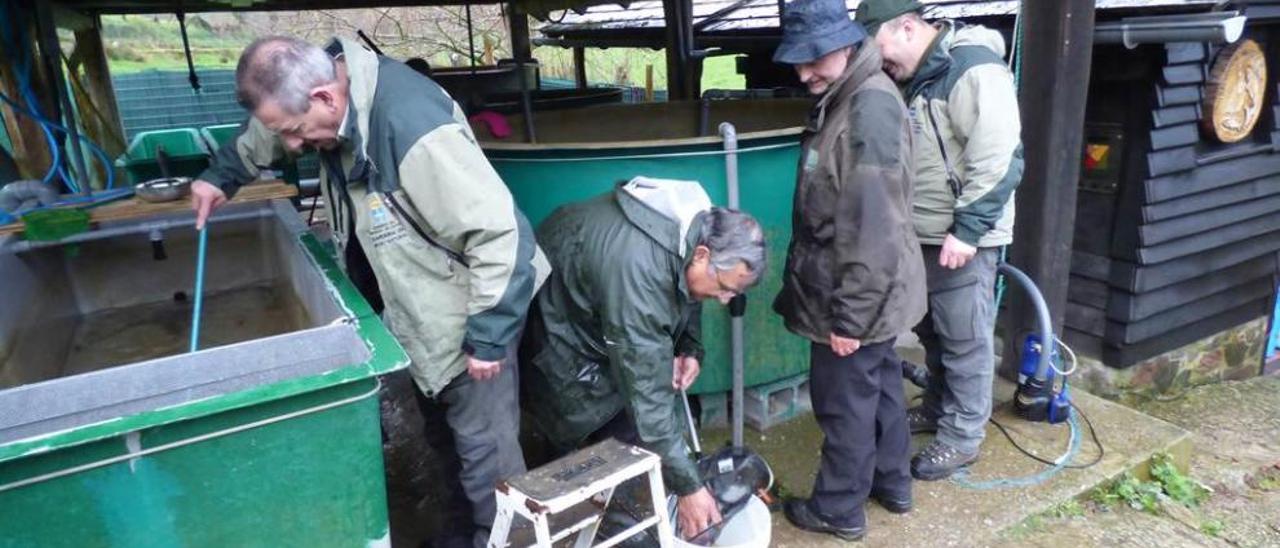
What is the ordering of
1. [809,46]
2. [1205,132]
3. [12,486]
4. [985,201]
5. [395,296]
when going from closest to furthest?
[12,486]
[395,296]
[809,46]
[985,201]
[1205,132]

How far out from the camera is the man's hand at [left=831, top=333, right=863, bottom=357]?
8.52 feet

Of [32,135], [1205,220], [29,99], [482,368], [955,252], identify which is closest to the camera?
[482,368]

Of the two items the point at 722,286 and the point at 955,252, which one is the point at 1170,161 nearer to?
the point at 955,252

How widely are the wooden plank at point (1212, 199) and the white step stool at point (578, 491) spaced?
12.5 feet

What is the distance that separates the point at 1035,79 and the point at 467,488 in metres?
2.91

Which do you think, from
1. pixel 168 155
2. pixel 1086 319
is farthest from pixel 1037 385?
pixel 168 155

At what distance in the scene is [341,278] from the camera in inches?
93.0

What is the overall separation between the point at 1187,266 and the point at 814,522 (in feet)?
11.8

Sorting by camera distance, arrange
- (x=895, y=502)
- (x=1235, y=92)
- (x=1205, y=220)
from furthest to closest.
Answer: (x=1205, y=220) → (x=1235, y=92) → (x=895, y=502)

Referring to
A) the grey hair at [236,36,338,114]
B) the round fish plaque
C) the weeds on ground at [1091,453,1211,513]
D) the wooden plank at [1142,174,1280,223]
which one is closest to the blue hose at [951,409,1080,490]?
the weeds on ground at [1091,453,1211,513]

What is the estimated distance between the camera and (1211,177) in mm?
4938

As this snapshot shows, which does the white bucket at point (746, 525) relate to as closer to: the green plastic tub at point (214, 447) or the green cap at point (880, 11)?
the green plastic tub at point (214, 447)

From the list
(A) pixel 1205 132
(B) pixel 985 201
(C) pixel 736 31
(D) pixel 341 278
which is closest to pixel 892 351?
(B) pixel 985 201

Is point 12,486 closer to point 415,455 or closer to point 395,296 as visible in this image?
point 395,296
